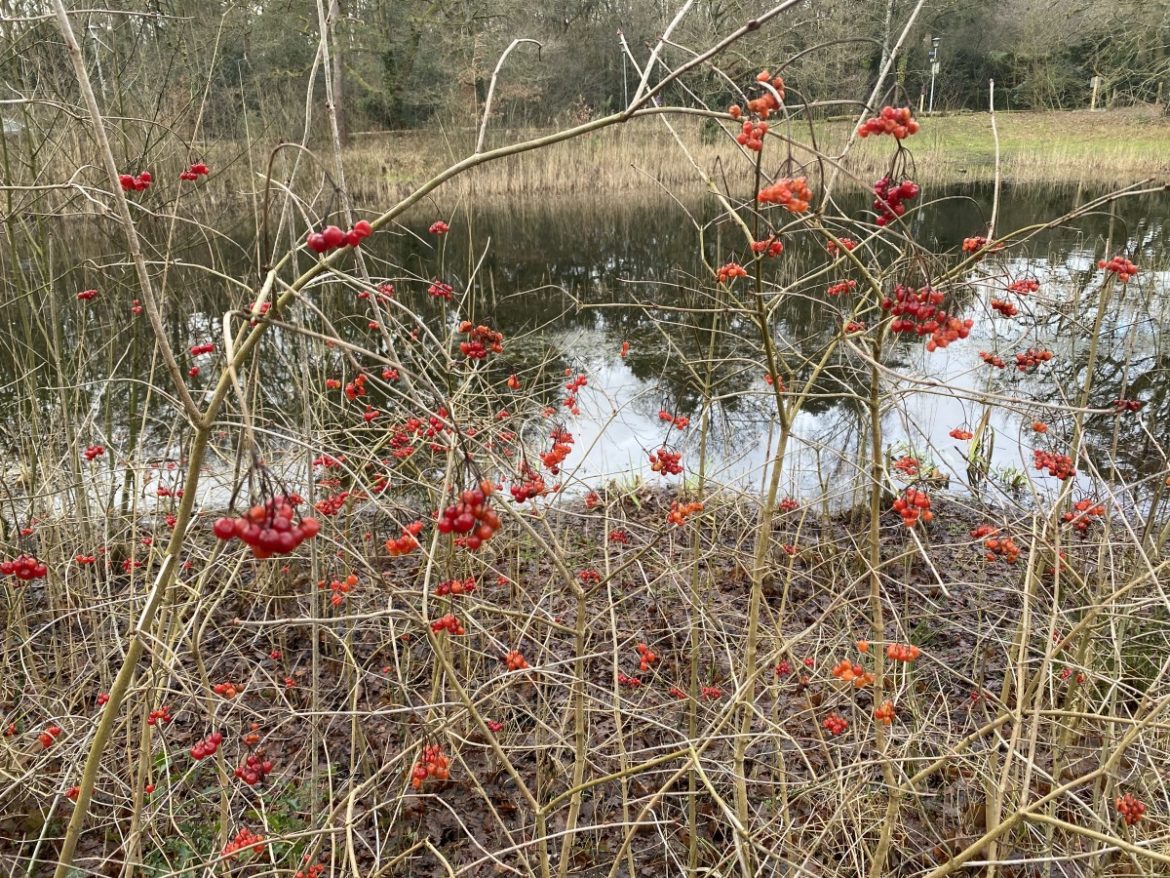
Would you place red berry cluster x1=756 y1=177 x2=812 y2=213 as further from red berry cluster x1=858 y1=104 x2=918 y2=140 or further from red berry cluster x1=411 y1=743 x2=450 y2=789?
red berry cluster x1=411 y1=743 x2=450 y2=789

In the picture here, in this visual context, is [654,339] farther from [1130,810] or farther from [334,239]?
[334,239]

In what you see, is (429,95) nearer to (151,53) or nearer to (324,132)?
(324,132)

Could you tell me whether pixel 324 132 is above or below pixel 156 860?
above

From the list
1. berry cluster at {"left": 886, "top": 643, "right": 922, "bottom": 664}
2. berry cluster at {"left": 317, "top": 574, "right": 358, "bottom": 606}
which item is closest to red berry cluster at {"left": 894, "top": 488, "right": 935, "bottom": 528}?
berry cluster at {"left": 886, "top": 643, "right": 922, "bottom": 664}

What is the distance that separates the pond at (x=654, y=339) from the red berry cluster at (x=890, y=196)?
0.65 metres

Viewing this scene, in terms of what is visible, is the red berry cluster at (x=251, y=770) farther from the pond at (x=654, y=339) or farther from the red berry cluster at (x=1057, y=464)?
the red berry cluster at (x=1057, y=464)

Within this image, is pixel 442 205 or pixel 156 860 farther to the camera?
pixel 442 205

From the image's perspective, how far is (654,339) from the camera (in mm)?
7746

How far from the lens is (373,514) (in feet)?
13.2

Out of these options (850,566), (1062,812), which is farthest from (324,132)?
(1062,812)

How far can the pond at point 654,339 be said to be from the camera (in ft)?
9.91

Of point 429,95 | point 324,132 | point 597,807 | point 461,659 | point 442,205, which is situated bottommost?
point 597,807

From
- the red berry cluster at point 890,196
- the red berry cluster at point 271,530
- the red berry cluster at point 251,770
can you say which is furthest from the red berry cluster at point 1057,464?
the red berry cluster at point 251,770

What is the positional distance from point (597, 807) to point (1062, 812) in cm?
140
